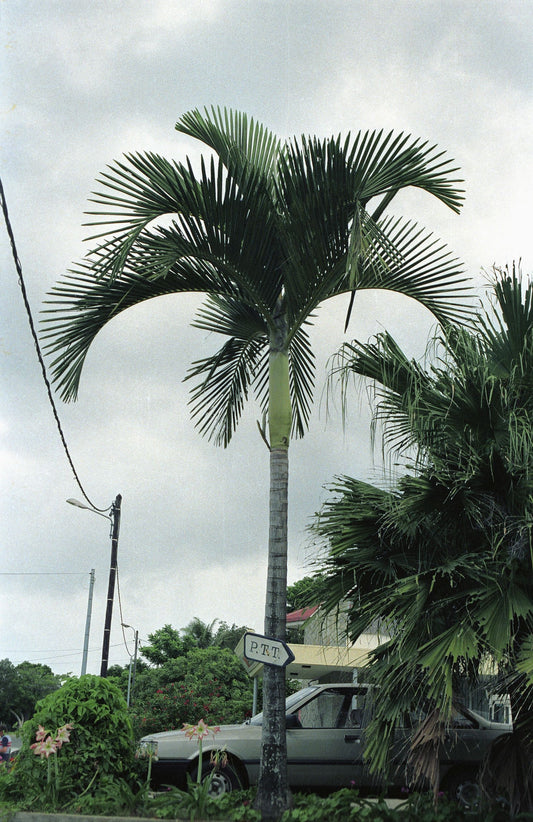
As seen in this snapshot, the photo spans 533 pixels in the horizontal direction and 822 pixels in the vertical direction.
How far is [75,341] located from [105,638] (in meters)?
12.8

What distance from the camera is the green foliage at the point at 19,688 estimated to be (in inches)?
2493

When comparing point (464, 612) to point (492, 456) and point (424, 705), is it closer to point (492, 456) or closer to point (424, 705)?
point (424, 705)

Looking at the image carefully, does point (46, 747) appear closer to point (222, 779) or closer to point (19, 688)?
point (222, 779)

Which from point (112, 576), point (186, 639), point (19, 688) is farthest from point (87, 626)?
point (19, 688)

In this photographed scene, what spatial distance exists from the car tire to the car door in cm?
98

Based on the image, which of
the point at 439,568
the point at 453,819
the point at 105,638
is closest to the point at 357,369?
the point at 439,568

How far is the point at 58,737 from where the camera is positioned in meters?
8.12

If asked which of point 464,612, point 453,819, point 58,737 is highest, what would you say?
point 464,612

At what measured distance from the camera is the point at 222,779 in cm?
888

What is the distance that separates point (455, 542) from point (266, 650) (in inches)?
80.5

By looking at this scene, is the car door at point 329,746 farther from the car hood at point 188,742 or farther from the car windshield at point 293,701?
the car hood at point 188,742

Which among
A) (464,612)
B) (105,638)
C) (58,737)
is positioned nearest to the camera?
(464,612)

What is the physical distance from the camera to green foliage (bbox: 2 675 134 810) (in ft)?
27.2

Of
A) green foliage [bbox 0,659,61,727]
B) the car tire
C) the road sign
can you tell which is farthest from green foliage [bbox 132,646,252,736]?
green foliage [bbox 0,659,61,727]
